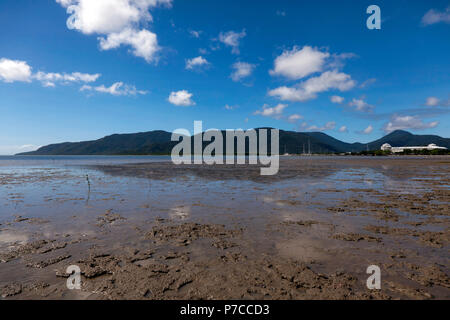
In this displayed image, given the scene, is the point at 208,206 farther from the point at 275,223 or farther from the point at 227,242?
the point at 227,242

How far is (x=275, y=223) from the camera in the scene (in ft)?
36.4

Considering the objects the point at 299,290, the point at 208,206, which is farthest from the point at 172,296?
the point at 208,206

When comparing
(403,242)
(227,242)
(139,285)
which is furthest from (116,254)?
(403,242)

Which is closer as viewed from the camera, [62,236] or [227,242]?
[227,242]

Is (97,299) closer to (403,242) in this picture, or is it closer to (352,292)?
(352,292)

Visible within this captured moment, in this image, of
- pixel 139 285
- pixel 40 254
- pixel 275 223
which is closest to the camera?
pixel 139 285

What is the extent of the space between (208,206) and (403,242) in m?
10.2

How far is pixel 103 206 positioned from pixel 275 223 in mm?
11296

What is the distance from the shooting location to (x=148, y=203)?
15.9 m
